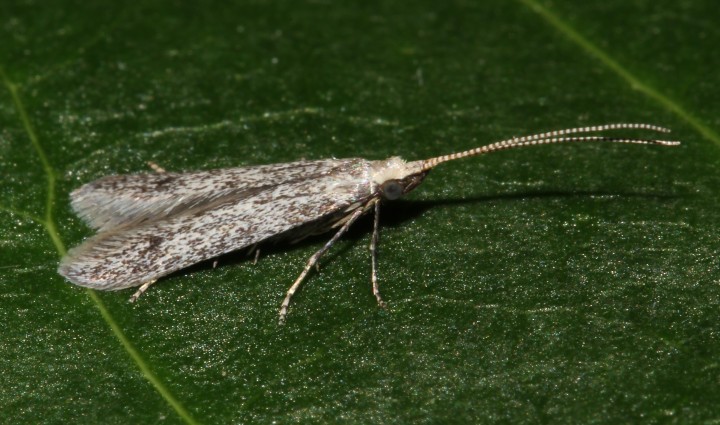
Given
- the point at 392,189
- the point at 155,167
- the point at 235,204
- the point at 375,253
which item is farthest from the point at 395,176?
the point at 155,167

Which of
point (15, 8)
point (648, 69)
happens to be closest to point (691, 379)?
point (648, 69)

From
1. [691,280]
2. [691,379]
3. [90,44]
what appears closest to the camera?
[691,379]

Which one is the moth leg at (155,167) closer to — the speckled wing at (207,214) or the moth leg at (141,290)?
the speckled wing at (207,214)

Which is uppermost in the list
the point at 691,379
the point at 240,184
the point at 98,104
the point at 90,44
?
the point at 90,44

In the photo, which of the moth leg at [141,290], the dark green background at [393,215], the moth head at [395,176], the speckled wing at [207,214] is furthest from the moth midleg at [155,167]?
the moth head at [395,176]

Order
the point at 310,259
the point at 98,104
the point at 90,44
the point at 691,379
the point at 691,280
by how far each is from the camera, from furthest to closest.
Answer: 1. the point at 90,44
2. the point at 98,104
3. the point at 310,259
4. the point at 691,280
5. the point at 691,379

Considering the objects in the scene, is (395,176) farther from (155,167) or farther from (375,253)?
(155,167)

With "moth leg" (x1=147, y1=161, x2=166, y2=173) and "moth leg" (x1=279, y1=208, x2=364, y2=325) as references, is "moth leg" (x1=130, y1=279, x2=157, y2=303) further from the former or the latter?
"moth leg" (x1=147, y1=161, x2=166, y2=173)

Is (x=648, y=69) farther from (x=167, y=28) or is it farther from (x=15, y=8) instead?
(x=15, y=8)
